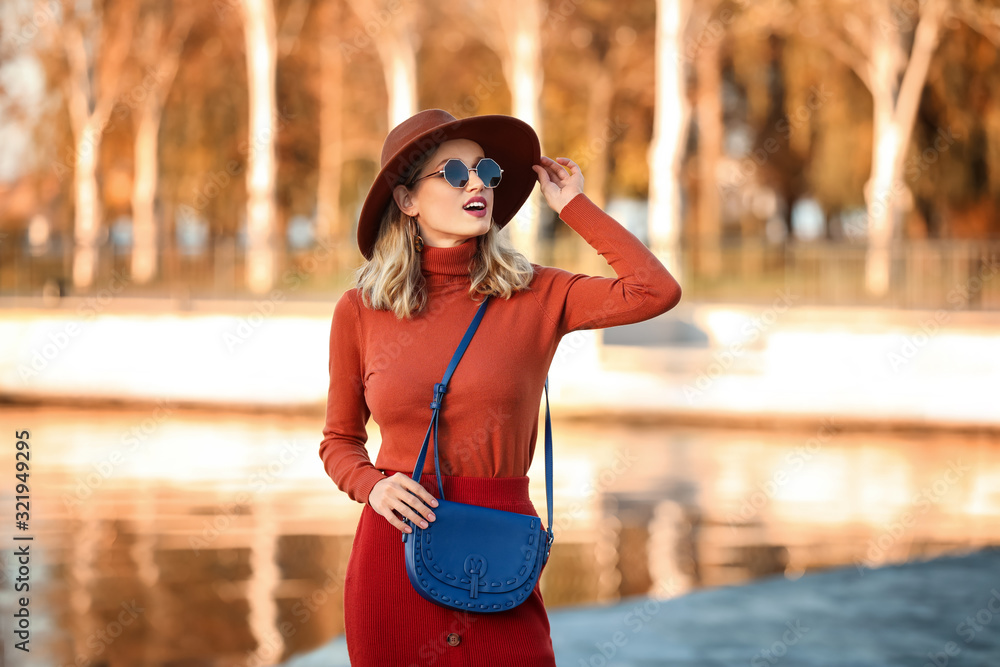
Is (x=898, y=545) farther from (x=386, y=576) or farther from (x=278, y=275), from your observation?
(x=278, y=275)

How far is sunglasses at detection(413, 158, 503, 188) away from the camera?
8.75 feet

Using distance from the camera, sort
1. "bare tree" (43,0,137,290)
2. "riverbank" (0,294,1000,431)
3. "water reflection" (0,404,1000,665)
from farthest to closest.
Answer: "bare tree" (43,0,137,290) < "riverbank" (0,294,1000,431) < "water reflection" (0,404,1000,665)

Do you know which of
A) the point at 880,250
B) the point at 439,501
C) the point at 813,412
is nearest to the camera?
the point at 439,501

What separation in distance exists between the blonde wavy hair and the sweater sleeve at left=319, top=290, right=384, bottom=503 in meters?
0.07

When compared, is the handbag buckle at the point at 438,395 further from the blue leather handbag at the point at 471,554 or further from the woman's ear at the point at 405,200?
the woman's ear at the point at 405,200

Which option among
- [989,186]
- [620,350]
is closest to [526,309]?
[620,350]

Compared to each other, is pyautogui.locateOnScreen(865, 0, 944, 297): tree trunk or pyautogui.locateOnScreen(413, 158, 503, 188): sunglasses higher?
pyautogui.locateOnScreen(865, 0, 944, 297): tree trunk

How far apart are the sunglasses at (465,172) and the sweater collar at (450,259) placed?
0.48ft

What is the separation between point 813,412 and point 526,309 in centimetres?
1301

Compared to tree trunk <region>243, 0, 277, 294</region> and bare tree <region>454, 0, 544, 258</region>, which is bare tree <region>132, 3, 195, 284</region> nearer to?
tree trunk <region>243, 0, 277, 294</region>

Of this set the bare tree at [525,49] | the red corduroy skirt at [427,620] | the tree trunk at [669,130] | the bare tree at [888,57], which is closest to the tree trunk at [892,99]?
the bare tree at [888,57]

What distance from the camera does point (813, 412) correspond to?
15.0m

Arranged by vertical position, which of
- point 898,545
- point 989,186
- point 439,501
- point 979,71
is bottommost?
point 898,545

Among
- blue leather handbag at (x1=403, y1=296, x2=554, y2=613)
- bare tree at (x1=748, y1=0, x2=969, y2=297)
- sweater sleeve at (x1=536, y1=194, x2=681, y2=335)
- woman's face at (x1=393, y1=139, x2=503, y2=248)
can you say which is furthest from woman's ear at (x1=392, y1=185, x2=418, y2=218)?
bare tree at (x1=748, y1=0, x2=969, y2=297)
